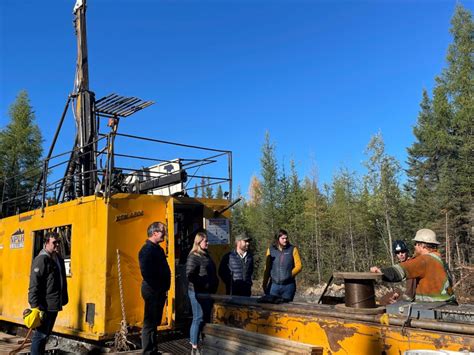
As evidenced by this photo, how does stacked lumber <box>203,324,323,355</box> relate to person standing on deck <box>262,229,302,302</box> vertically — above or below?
below

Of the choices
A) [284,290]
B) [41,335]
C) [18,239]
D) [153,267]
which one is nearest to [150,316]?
[153,267]

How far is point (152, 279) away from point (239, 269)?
1.92 m

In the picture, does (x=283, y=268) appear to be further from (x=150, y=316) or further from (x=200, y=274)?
(x=150, y=316)

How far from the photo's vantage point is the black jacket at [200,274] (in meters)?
6.02

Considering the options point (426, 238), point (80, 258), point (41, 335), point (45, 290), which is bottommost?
point (41, 335)

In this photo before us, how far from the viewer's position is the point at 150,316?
5676mm

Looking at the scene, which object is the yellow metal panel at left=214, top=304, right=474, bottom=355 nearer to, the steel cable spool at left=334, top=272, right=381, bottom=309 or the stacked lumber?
the stacked lumber

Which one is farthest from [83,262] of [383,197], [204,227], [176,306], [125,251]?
[383,197]

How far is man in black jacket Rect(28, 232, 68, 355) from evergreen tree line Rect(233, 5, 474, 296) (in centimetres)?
2087

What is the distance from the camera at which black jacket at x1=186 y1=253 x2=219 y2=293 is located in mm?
6020

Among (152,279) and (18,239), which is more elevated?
(18,239)

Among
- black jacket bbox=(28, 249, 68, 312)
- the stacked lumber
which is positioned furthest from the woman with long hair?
black jacket bbox=(28, 249, 68, 312)

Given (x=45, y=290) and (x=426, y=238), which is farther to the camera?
(x=45, y=290)

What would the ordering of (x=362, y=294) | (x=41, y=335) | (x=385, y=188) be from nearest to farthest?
(x=362, y=294)
(x=41, y=335)
(x=385, y=188)
